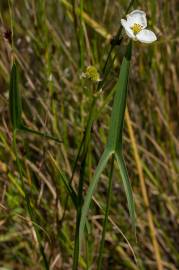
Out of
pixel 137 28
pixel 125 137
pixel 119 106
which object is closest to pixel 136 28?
pixel 137 28

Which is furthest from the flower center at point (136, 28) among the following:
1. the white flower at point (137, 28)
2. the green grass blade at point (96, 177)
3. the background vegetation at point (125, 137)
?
the background vegetation at point (125, 137)

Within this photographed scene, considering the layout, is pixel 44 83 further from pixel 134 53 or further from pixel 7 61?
pixel 134 53

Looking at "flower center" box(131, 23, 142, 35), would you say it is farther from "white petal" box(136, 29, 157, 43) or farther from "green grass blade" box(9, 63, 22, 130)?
"green grass blade" box(9, 63, 22, 130)

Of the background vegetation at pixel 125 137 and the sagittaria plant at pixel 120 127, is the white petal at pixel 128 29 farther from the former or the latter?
the background vegetation at pixel 125 137

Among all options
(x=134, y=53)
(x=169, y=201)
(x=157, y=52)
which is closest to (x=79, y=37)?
(x=134, y=53)

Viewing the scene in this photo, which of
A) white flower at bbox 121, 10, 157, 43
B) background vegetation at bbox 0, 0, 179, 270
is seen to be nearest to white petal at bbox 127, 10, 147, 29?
white flower at bbox 121, 10, 157, 43
